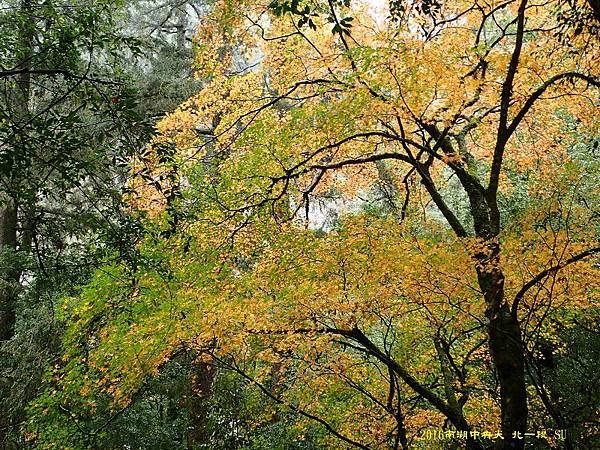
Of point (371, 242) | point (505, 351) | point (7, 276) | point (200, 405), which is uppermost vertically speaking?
point (7, 276)

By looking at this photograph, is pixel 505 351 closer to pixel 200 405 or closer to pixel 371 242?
pixel 371 242

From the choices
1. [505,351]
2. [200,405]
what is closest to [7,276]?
[200,405]

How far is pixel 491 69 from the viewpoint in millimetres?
5371

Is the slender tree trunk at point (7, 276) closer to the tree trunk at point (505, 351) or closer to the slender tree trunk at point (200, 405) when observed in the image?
the slender tree trunk at point (200, 405)

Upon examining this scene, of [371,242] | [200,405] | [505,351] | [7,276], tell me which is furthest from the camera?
[200,405]

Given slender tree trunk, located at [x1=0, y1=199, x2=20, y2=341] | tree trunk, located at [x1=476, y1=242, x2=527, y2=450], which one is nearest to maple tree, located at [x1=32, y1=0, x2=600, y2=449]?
tree trunk, located at [x1=476, y1=242, x2=527, y2=450]

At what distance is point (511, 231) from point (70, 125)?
439 cm

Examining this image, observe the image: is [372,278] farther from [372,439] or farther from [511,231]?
[372,439]

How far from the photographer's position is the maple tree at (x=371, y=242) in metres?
4.70

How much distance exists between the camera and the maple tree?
185 inches

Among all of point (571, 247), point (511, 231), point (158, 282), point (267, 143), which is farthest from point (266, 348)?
point (571, 247)

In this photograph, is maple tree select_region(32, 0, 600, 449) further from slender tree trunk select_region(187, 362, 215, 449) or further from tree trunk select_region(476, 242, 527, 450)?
slender tree trunk select_region(187, 362, 215, 449)

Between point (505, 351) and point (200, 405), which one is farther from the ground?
point (200, 405)

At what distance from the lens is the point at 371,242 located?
5641 millimetres
